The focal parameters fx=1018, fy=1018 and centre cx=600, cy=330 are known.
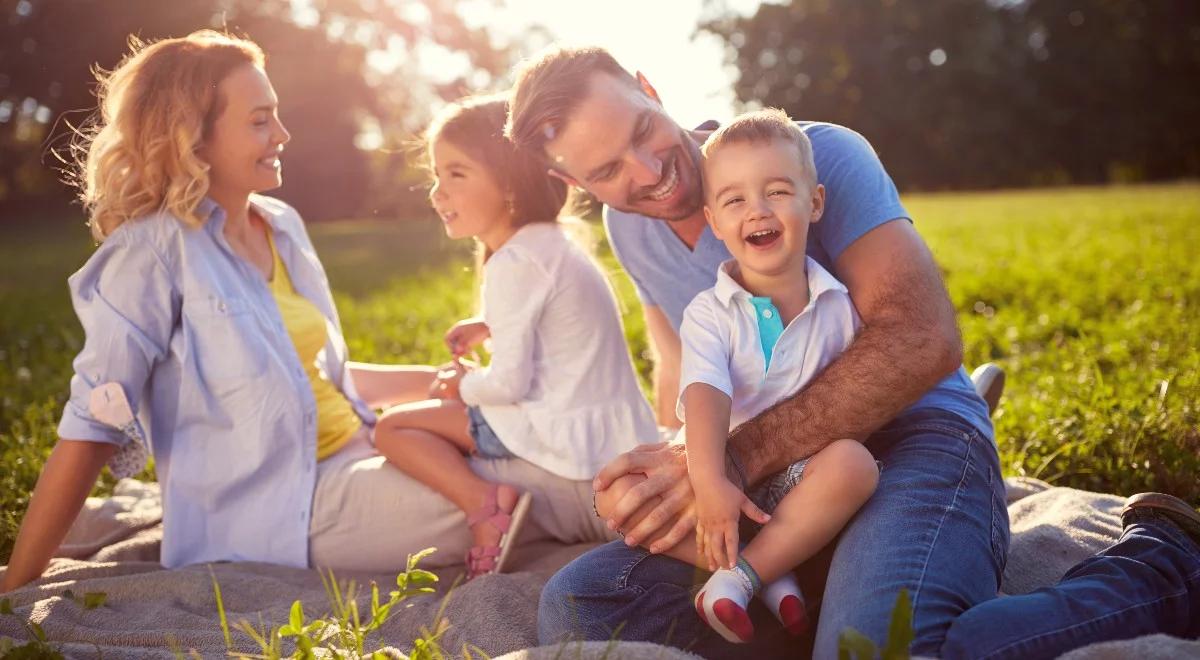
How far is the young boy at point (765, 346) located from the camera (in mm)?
2402

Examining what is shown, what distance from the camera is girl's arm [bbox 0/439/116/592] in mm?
3068

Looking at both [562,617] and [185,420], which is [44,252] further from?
[562,617]

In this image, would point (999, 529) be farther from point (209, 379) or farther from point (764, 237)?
point (209, 379)

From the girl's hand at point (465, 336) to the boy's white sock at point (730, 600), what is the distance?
162 centimetres

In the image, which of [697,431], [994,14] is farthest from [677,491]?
[994,14]

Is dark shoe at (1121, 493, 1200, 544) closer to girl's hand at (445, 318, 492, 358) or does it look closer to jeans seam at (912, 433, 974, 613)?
jeans seam at (912, 433, 974, 613)

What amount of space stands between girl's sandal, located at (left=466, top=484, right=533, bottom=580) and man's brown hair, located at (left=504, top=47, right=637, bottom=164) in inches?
43.5

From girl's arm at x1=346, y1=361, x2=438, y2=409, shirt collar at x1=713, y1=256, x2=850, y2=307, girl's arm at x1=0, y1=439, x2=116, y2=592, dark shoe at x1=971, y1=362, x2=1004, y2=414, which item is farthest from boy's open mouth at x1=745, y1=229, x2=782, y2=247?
girl's arm at x1=0, y1=439, x2=116, y2=592

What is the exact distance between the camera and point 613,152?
2973mm

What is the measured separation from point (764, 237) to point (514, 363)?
98 cm

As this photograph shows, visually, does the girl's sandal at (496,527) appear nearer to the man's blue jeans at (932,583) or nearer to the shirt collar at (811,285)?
the man's blue jeans at (932,583)

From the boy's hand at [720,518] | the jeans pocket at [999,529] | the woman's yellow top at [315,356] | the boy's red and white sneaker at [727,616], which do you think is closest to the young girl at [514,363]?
the woman's yellow top at [315,356]

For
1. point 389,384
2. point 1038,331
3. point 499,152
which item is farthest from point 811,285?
point 1038,331

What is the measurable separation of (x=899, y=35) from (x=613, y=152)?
42.2m
